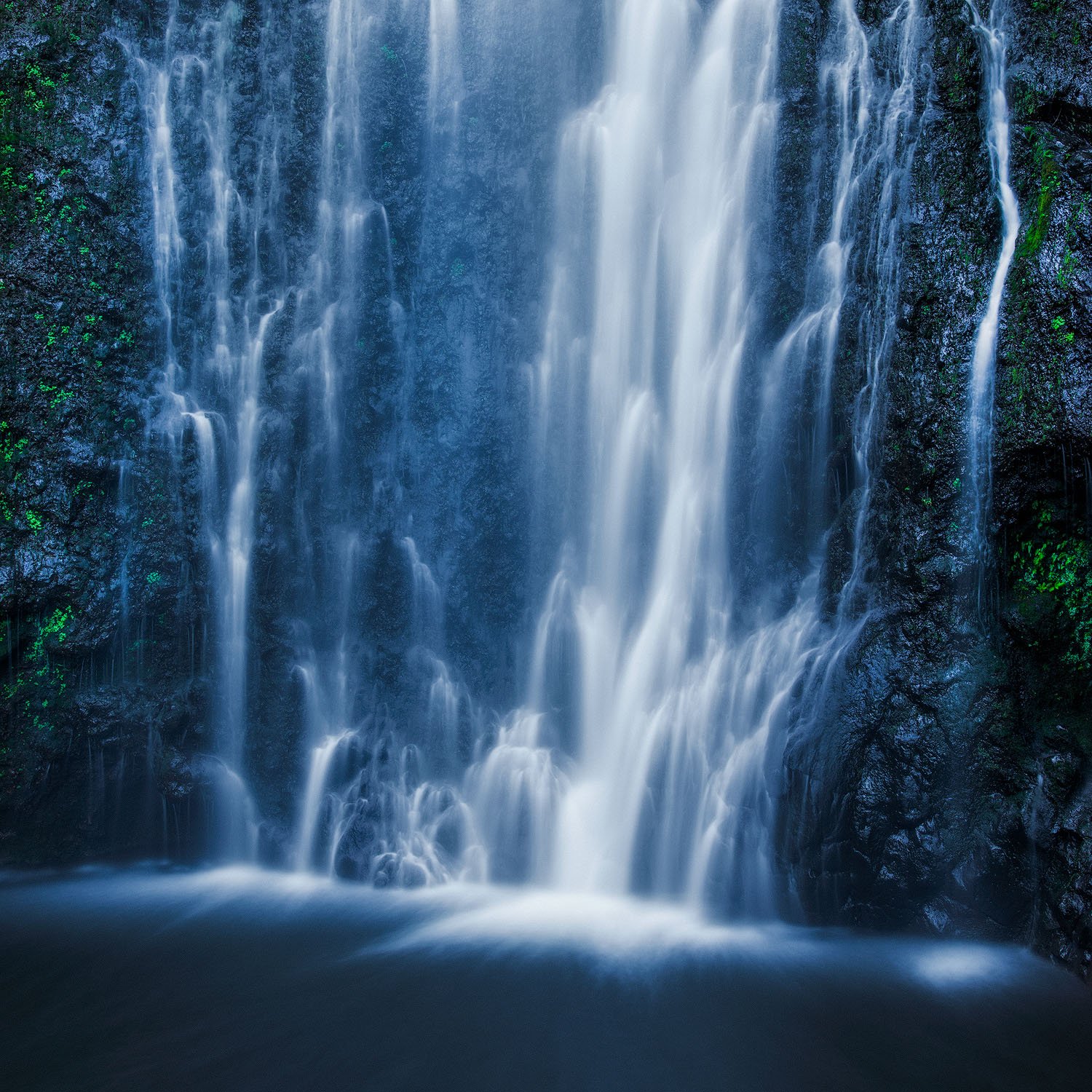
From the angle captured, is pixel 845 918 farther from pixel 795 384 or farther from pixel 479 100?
pixel 479 100

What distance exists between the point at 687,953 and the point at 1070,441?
548 centimetres

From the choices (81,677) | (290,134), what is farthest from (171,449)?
(290,134)

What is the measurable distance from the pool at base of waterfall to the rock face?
0.90 metres

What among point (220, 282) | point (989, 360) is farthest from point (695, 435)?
point (220, 282)

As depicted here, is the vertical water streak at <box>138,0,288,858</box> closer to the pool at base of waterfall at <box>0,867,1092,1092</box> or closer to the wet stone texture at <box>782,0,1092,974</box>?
the pool at base of waterfall at <box>0,867,1092,1092</box>

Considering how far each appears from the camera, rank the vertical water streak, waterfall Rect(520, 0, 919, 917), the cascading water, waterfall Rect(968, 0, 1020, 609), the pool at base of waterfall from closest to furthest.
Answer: the pool at base of waterfall → waterfall Rect(968, 0, 1020, 609) → waterfall Rect(520, 0, 919, 917) → the cascading water → the vertical water streak

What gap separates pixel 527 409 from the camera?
1101cm

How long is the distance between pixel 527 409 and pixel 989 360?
16.7ft

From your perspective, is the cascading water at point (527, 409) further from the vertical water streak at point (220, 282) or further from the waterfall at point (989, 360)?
the waterfall at point (989, 360)

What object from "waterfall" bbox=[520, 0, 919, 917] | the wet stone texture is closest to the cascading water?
"waterfall" bbox=[520, 0, 919, 917]

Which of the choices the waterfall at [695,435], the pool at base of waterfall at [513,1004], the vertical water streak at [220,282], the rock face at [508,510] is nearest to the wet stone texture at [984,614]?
the rock face at [508,510]

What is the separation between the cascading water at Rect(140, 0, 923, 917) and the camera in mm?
9203

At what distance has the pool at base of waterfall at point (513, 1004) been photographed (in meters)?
6.11

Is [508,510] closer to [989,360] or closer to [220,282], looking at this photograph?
[220,282]
